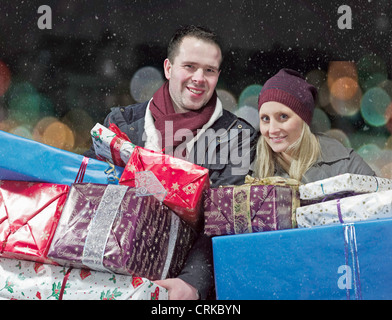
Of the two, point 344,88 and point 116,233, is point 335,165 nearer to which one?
point 344,88

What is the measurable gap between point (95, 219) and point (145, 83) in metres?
1.14

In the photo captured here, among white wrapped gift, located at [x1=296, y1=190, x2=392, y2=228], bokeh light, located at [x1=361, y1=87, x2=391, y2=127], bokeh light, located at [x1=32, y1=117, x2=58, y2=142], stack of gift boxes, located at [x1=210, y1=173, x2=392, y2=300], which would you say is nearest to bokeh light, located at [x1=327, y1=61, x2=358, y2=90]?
bokeh light, located at [x1=361, y1=87, x2=391, y2=127]

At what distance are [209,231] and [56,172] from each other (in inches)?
24.6

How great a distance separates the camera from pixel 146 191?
1432mm

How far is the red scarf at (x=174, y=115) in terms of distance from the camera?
207 cm

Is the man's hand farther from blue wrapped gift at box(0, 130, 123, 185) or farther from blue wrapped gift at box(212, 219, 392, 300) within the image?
blue wrapped gift at box(0, 130, 123, 185)

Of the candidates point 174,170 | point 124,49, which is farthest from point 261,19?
point 174,170

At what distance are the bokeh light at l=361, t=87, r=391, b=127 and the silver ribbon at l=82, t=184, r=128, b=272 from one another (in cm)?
140

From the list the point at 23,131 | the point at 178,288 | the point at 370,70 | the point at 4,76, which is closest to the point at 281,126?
the point at 370,70

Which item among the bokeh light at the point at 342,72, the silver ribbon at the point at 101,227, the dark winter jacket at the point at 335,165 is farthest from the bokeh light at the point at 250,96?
the silver ribbon at the point at 101,227

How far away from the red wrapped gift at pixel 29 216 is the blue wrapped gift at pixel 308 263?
0.58 m

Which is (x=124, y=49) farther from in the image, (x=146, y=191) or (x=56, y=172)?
(x=146, y=191)

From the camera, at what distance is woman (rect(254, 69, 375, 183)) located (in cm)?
187

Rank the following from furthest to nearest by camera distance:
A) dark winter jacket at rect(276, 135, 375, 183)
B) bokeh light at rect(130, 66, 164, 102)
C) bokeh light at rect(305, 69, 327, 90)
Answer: bokeh light at rect(130, 66, 164, 102)
bokeh light at rect(305, 69, 327, 90)
dark winter jacket at rect(276, 135, 375, 183)
